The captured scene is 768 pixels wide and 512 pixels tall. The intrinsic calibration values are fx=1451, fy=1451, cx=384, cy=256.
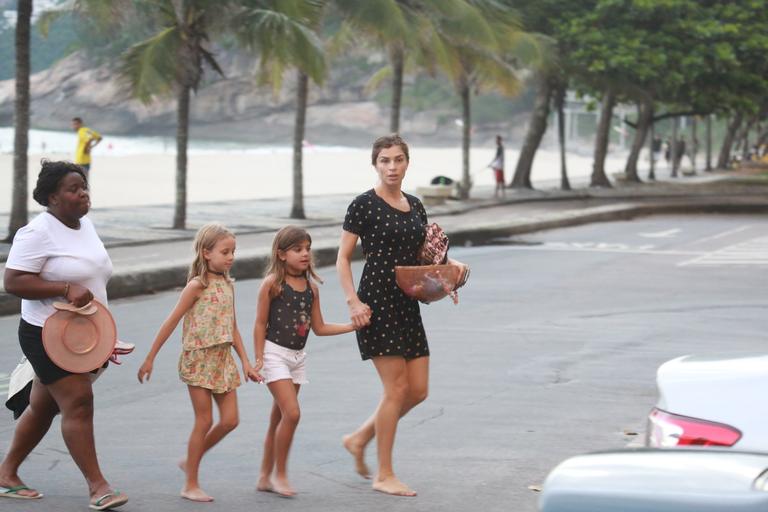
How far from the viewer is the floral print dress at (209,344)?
6691mm

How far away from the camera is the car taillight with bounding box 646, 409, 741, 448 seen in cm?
437

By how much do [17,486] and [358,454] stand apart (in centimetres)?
164

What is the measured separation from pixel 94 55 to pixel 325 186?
6425 centimetres

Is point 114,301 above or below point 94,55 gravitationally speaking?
below

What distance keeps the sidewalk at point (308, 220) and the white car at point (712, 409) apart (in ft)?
32.4

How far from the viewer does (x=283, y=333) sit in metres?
6.80

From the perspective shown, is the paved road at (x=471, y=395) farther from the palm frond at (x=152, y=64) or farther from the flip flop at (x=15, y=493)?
the palm frond at (x=152, y=64)

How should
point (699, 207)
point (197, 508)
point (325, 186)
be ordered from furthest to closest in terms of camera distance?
point (325, 186)
point (699, 207)
point (197, 508)

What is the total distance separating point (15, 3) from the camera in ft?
71.4

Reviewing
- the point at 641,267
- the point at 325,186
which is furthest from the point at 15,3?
the point at 325,186

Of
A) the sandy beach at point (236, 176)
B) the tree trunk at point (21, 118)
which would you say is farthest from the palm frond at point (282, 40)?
the sandy beach at point (236, 176)

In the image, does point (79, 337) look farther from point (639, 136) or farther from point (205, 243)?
point (639, 136)

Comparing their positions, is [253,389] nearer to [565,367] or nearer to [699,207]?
[565,367]

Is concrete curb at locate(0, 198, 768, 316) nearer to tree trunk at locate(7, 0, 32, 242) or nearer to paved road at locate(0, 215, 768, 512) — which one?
paved road at locate(0, 215, 768, 512)
